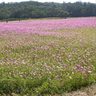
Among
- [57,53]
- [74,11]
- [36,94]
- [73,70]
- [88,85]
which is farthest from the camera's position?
[74,11]

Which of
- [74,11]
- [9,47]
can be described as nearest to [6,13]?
[74,11]

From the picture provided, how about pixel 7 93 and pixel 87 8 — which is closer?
pixel 7 93

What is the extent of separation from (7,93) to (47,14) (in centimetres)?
6530

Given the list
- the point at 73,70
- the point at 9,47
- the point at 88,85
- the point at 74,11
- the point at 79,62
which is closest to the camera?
the point at 88,85

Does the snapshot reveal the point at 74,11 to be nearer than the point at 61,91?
No

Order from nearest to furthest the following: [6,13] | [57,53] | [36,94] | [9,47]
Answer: [36,94] → [57,53] → [9,47] → [6,13]

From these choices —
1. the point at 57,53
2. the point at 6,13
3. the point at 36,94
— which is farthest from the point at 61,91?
the point at 6,13

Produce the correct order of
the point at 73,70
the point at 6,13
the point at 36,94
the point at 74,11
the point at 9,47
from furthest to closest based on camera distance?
Answer: the point at 74,11 < the point at 6,13 < the point at 9,47 < the point at 73,70 < the point at 36,94

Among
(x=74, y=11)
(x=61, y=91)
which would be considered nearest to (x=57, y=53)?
(x=61, y=91)

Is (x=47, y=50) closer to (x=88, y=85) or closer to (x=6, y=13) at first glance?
(x=88, y=85)

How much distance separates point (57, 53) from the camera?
12.9m

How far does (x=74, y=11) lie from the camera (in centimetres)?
8200

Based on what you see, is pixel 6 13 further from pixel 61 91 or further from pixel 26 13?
pixel 61 91

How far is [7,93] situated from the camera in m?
8.15
